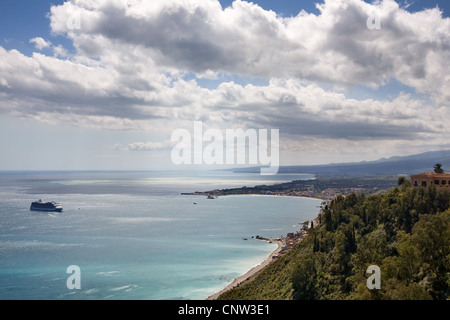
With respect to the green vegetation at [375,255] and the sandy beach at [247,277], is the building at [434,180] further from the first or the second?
the sandy beach at [247,277]

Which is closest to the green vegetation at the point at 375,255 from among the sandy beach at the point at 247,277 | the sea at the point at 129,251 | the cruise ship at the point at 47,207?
the sandy beach at the point at 247,277

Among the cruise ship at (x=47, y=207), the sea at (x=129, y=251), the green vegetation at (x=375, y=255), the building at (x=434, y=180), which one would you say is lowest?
the sea at (x=129, y=251)

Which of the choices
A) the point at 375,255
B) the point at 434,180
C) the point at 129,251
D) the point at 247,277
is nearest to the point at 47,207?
the point at 129,251

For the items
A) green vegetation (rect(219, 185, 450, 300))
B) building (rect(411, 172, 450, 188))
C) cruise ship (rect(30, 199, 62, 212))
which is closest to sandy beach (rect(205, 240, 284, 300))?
green vegetation (rect(219, 185, 450, 300))

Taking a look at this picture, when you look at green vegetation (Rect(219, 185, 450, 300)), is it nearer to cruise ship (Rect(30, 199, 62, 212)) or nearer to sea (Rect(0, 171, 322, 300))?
sea (Rect(0, 171, 322, 300))

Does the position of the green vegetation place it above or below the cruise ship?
above

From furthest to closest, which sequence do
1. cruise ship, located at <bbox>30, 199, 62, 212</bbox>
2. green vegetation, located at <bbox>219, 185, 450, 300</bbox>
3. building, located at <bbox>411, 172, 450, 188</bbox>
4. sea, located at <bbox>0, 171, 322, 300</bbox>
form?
cruise ship, located at <bbox>30, 199, 62, 212</bbox> → sea, located at <bbox>0, 171, 322, 300</bbox> → building, located at <bbox>411, 172, 450, 188</bbox> → green vegetation, located at <bbox>219, 185, 450, 300</bbox>
